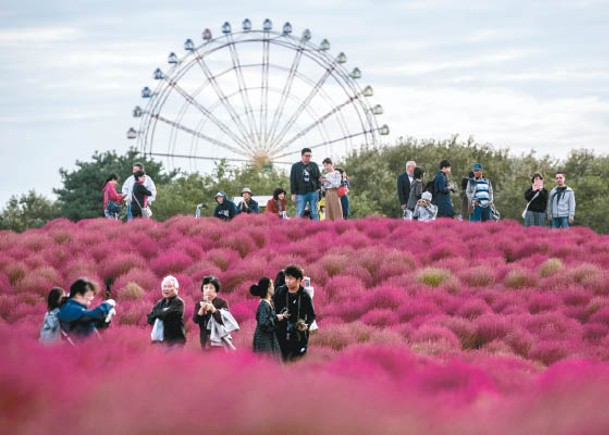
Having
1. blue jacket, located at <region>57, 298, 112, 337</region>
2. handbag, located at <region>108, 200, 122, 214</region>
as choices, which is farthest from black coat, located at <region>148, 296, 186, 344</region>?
handbag, located at <region>108, 200, 122, 214</region>

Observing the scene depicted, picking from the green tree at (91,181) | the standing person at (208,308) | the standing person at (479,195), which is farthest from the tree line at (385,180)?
the standing person at (208,308)

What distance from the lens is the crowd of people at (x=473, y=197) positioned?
21.7 m

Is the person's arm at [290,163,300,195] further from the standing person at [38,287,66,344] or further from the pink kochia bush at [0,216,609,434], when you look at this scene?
the standing person at [38,287,66,344]

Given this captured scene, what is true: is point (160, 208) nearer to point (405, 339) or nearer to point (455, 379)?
point (405, 339)

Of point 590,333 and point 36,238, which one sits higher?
point 36,238

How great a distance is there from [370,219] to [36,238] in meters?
Result: 6.47

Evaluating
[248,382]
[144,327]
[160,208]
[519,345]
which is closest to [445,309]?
[519,345]

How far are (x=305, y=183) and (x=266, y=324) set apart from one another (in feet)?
37.4

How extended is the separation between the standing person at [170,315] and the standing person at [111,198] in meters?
12.6

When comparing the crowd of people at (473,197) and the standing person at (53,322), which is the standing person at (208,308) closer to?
the standing person at (53,322)

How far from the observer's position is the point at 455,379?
7.71 meters

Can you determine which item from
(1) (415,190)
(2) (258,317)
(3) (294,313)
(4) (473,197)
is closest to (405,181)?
(1) (415,190)

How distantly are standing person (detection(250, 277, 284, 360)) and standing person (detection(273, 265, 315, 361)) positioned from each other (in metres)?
0.11

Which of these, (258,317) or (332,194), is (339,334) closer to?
(258,317)
